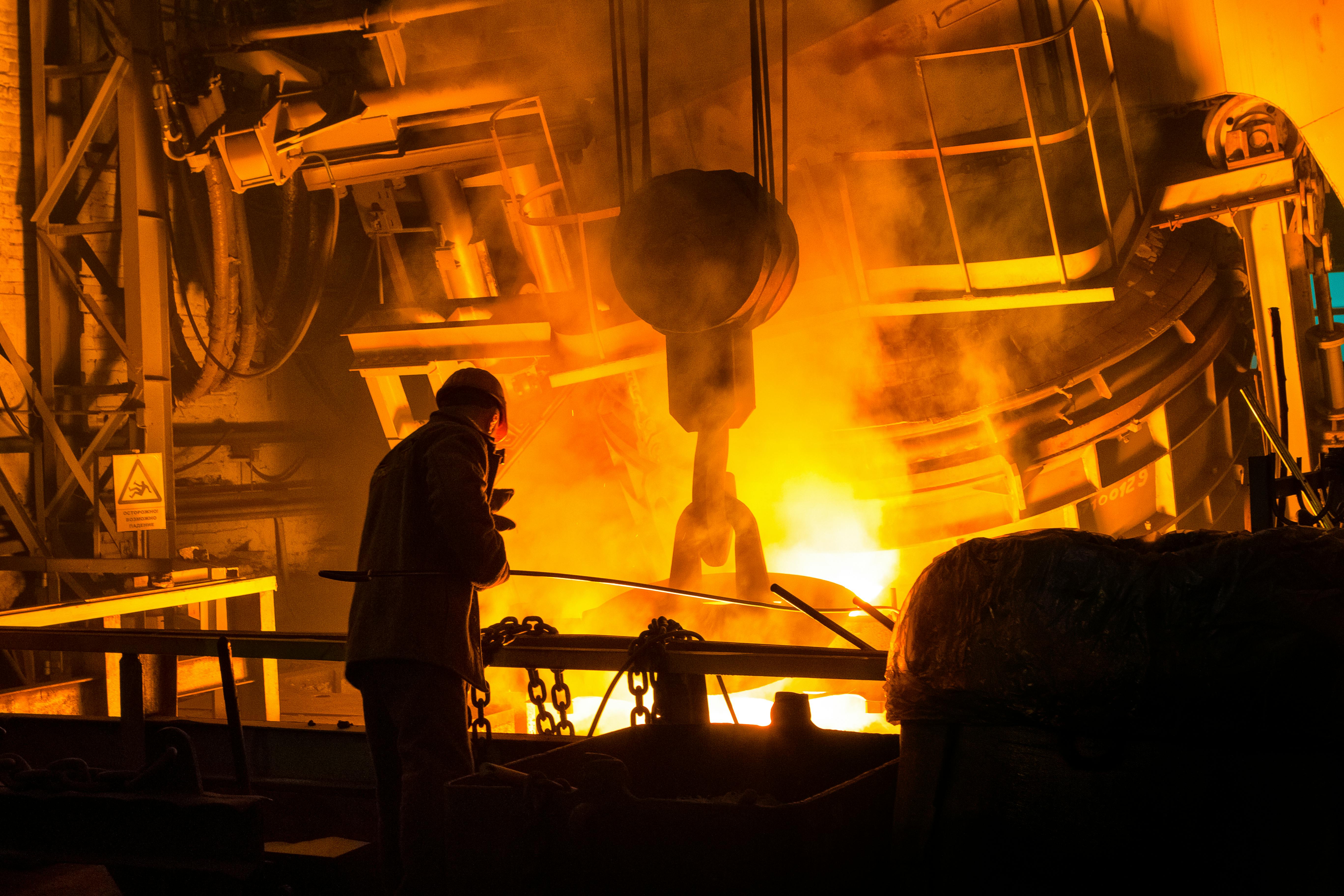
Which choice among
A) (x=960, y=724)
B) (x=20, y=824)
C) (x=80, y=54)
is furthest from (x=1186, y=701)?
(x=80, y=54)

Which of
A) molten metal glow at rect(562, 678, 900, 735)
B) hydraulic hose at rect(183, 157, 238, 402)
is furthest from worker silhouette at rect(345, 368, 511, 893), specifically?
hydraulic hose at rect(183, 157, 238, 402)

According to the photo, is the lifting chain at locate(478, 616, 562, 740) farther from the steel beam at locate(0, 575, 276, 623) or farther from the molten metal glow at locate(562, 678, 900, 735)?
the steel beam at locate(0, 575, 276, 623)

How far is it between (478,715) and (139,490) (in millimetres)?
5246

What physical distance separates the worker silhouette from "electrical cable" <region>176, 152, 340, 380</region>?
4988mm

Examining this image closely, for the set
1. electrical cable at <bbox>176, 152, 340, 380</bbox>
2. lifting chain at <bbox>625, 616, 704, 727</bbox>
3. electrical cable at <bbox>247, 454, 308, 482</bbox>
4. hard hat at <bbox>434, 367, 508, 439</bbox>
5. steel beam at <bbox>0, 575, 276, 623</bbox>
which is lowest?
lifting chain at <bbox>625, 616, 704, 727</bbox>

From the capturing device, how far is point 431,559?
2652 mm

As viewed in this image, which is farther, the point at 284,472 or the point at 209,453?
the point at 284,472

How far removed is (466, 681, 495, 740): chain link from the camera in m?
2.67

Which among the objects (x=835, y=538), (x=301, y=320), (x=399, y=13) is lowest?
(x=835, y=538)

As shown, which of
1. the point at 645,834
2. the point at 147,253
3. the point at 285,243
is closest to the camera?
the point at 645,834

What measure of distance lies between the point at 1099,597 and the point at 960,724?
0.27 meters

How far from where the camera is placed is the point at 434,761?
2.49 metres

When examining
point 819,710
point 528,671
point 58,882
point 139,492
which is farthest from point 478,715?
point 139,492

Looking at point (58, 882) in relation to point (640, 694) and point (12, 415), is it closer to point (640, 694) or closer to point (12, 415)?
point (640, 694)
